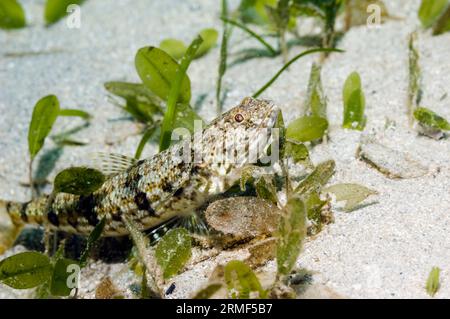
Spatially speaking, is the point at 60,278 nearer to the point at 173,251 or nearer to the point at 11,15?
the point at 173,251

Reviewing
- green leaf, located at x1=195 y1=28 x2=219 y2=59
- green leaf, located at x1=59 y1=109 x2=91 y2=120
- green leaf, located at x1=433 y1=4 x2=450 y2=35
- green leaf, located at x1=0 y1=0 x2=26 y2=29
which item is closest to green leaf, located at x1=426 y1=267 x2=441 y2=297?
green leaf, located at x1=433 y1=4 x2=450 y2=35

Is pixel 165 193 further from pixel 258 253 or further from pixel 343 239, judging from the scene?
pixel 343 239

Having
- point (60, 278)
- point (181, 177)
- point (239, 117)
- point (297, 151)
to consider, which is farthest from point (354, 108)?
point (60, 278)

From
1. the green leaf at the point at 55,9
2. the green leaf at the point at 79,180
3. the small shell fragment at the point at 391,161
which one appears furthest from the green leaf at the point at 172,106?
the green leaf at the point at 55,9

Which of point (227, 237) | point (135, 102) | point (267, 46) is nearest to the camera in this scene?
point (227, 237)

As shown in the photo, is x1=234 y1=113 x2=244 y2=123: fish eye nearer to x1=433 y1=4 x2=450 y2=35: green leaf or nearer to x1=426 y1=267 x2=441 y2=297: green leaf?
x1=426 y1=267 x2=441 y2=297: green leaf
